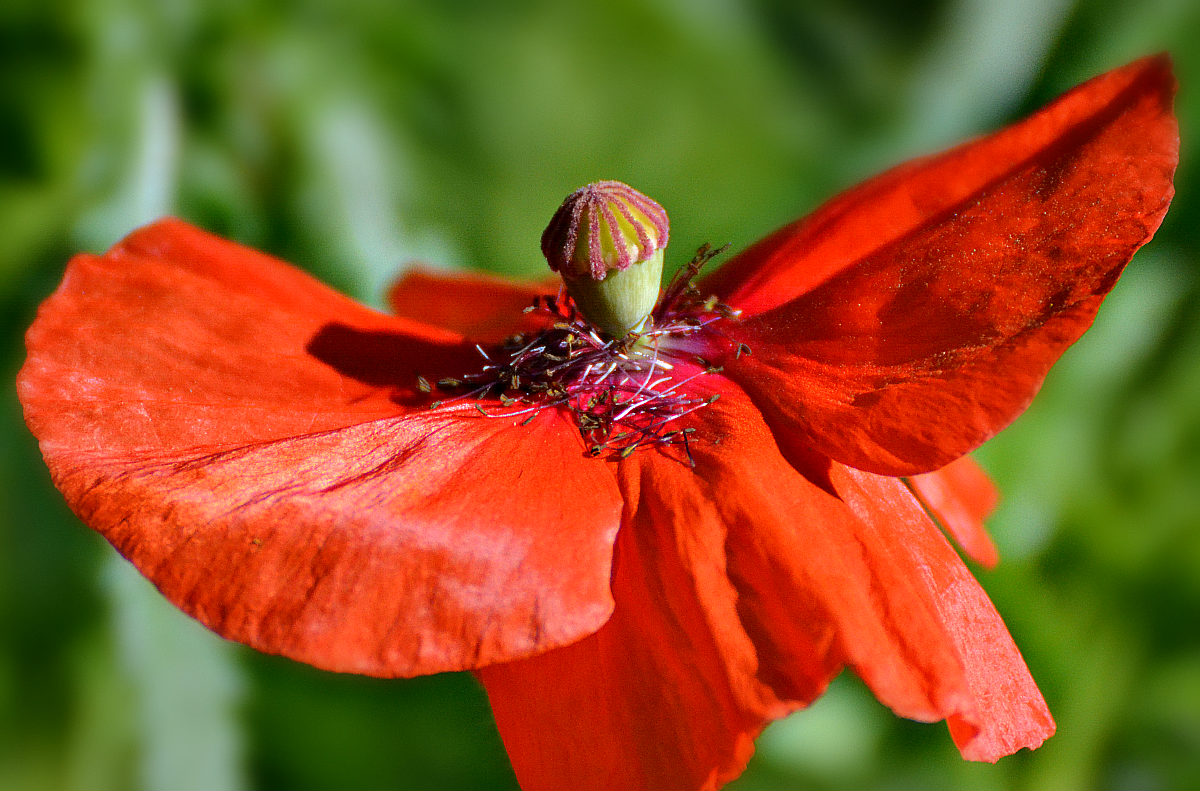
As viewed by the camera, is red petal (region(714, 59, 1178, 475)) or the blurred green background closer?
red petal (region(714, 59, 1178, 475))

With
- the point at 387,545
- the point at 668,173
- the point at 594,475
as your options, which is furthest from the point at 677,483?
the point at 668,173

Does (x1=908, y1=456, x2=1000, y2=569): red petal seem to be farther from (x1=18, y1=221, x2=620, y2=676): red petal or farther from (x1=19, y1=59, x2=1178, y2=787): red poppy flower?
(x1=18, y1=221, x2=620, y2=676): red petal

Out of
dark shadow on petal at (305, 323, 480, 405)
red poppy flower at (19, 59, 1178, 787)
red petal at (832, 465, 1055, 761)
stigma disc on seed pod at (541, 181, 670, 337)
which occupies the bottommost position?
red petal at (832, 465, 1055, 761)

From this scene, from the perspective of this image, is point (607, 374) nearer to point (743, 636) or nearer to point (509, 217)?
point (743, 636)

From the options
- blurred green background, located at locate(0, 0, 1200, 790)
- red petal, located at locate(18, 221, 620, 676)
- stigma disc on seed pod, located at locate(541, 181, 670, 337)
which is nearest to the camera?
red petal, located at locate(18, 221, 620, 676)

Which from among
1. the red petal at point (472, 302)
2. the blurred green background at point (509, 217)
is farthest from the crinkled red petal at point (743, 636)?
the blurred green background at point (509, 217)

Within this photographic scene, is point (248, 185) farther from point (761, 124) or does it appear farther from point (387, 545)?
point (387, 545)

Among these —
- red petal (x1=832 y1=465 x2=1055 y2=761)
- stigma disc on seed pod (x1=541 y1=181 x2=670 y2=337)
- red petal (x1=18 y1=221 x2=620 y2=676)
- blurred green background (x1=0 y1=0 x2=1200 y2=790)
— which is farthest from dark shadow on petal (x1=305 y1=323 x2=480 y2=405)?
blurred green background (x1=0 y1=0 x2=1200 y2=790)
